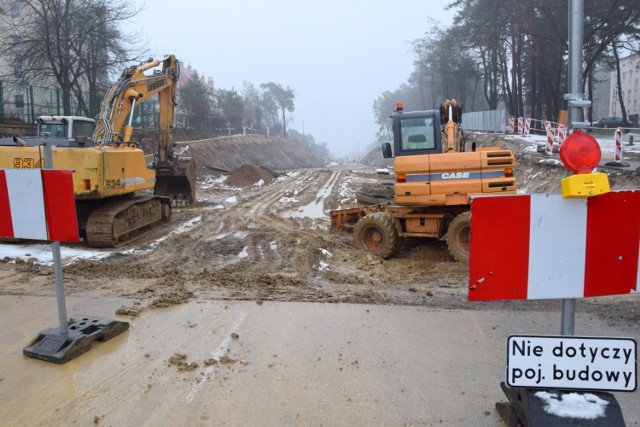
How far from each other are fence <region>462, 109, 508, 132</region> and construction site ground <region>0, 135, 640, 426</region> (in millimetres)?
36197

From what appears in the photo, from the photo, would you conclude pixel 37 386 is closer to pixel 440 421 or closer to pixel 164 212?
pixel 440 421

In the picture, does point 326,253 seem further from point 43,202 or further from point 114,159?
point 43,202

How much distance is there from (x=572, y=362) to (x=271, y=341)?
2.60 meters

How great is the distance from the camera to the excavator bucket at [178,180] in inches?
639

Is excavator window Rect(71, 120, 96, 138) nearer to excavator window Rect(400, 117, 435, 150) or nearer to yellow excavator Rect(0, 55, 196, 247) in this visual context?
yellow excavator Rect(0, 55, 196, 247)

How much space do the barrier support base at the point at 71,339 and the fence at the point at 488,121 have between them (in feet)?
131

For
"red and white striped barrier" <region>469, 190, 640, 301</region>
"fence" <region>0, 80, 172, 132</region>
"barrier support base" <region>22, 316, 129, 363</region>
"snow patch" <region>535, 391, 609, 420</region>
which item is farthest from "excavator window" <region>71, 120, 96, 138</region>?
"fence" <region>0, 80, 172, 132</region>

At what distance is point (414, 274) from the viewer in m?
8.05

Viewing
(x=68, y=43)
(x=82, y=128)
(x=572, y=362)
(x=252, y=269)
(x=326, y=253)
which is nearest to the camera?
(x=572, y=362)

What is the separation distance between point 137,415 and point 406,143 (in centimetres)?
743

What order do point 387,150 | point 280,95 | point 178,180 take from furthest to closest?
point 280,95 → point 178,180 → point 387,150

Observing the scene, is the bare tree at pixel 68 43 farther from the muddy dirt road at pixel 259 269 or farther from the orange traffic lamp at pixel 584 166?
the orange traffic lamp at pixel 584 166

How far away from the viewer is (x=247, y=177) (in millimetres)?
25812

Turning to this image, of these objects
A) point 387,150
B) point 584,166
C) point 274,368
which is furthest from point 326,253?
point 584,166
